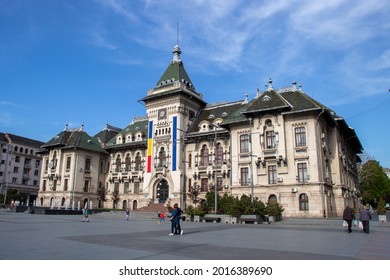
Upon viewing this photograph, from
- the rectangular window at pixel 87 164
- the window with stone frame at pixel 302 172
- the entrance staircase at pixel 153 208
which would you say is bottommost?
the entrance staircase at pixel 153 208

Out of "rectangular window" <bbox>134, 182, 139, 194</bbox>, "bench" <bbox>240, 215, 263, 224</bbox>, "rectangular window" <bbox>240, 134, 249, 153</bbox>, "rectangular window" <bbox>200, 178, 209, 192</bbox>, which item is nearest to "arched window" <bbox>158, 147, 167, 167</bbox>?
"rectangular window" <bbox>134, 182, 139, 194</bbox>

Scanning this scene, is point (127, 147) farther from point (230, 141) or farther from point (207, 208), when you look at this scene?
point (207, 208)

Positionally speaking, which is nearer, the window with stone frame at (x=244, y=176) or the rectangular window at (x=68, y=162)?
the window with stone frame at (x=244, y=176)

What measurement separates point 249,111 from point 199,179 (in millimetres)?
14595

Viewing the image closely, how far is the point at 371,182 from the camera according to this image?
80812mm

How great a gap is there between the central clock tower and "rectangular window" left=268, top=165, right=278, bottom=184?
15677 mm

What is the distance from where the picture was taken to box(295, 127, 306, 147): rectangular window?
40.4m

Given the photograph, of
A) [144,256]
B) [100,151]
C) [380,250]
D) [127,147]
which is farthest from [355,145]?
[144,256]

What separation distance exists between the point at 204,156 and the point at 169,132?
7.66 meters

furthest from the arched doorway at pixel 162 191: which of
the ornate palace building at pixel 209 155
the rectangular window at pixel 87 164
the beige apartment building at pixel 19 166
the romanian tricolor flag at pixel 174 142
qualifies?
the beige apartment building at pixel 19 166

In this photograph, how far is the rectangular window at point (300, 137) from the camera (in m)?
40.4

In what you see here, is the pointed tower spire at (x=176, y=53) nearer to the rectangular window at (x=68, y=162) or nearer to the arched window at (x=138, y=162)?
the arched window at (x=138, y=162)

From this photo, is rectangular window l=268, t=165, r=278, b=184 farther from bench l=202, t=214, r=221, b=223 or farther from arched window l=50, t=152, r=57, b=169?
arched window l=50, t=152, r=57, b=169

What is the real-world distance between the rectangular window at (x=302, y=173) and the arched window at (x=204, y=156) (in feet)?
52.2
